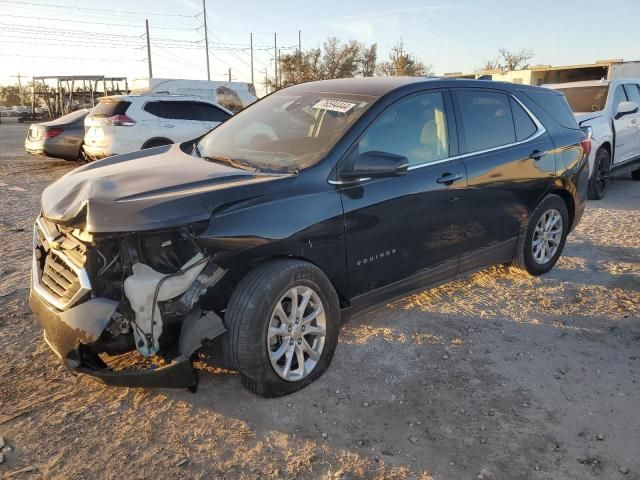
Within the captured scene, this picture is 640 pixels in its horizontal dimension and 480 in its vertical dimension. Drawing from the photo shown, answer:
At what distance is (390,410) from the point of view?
2826mm

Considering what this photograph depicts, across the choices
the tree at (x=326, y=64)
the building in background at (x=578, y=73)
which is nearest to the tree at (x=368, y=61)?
the tree at (x=326, y=64)

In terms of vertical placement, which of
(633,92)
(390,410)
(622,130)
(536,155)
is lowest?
(390,410)

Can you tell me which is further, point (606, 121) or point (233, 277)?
point (606, 121)

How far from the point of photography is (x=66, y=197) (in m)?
2.79

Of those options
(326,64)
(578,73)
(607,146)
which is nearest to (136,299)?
(607,146)

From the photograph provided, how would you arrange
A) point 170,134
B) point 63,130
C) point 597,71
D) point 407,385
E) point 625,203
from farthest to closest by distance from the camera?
point 597,71 < point 63,130 < point 170,134 < point 625,203 < point 407,385

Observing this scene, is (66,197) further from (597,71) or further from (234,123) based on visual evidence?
(597,71)

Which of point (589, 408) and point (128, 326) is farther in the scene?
point (589, 408)

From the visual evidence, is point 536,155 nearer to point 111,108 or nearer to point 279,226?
point 279,226

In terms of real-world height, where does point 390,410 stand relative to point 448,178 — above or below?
below

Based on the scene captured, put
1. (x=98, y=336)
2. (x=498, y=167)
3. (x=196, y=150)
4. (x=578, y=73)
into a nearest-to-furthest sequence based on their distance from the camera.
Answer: (x=98, y=336) < (x=196, y=150) < (x=498, y=167) < (x=578, y=73)

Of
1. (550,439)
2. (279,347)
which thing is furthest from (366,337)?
(550,439)

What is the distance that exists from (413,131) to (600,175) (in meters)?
6.45

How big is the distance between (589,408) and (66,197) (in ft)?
10.2
